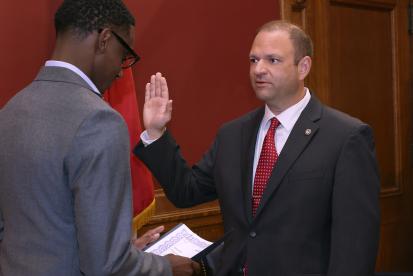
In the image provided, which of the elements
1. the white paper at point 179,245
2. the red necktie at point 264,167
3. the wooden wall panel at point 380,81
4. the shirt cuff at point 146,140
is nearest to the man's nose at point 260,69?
the red necktie at point 264,167

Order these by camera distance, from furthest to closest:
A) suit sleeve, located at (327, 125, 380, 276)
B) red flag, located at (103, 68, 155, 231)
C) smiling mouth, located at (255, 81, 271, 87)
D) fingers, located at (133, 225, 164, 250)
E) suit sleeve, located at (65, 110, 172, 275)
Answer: red flag, located at (103, 68, 155, 231)
smiling mouth, located at (255, 81, 271, 87)
fingers, located at (133, 225, 164, 250)
suit sleeve, located at (327, 125, 380, 276)
suit sleeve, located at (65, 110, 172, 275)

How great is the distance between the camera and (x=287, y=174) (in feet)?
6.65

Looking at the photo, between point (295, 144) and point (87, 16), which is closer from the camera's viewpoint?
point (87, 16)

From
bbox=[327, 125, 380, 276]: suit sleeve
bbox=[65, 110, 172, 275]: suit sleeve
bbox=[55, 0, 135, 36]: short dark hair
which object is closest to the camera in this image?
bbox=[65, 110, 172, 275]: suit sleeve

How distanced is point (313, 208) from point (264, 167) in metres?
0.24

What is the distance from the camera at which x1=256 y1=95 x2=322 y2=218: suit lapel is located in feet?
6.63

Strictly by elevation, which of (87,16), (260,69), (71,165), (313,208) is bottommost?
(313,208)

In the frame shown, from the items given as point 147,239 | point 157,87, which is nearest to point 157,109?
point 157,87

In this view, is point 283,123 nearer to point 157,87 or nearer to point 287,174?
point 287,174

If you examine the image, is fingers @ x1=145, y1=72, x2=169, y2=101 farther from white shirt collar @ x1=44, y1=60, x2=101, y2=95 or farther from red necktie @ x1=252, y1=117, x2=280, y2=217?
white shirt collar @ x1=44, y1=60, x2=101, y2=95

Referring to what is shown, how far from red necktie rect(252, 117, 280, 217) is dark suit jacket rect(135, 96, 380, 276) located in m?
0.03

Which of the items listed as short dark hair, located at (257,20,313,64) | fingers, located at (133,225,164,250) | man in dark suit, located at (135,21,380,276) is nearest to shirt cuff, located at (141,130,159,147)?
man in dark suit, located at (135,21,380,276)

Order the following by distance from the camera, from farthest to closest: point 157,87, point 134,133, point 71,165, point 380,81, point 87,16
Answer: point 380,81 → point 134,133 → point 157,87 → point 87,16 → point 71,165

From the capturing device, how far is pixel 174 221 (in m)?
3.21
